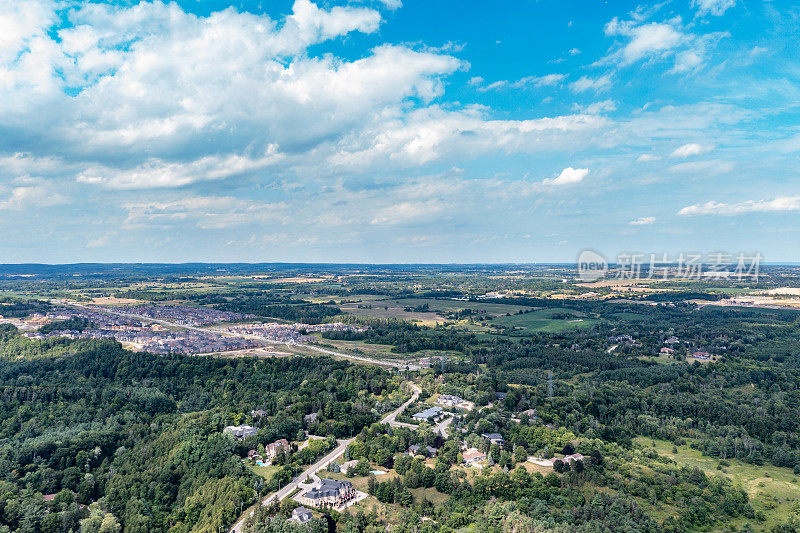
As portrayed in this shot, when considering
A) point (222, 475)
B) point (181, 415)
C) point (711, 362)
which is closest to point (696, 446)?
point (711, 362)

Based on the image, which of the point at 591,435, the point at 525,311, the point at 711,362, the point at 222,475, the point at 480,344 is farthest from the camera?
the point at 525,311

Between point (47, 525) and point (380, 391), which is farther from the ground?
point (380, 391)

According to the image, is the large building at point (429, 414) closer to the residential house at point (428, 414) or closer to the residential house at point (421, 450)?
the residential house at point (428, 414)

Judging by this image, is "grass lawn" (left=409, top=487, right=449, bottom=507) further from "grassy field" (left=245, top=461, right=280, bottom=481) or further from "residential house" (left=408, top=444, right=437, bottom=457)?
"grassy field" (left=245, top=461, right=280, bottom=481)

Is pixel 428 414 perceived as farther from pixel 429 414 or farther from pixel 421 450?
pixel 421 450

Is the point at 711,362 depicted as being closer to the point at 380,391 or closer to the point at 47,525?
the point at 380,391

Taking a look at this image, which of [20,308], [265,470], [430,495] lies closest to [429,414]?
[430,495]
